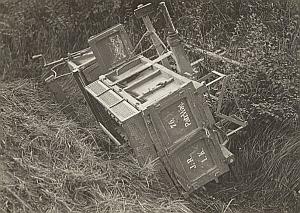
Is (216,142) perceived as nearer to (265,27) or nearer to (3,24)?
(265,27)

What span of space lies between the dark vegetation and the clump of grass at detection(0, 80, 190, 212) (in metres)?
0.01

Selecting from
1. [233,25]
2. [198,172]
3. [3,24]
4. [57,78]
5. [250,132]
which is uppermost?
[3,24]

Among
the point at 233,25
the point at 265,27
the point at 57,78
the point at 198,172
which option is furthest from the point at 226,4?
the point at 198,172

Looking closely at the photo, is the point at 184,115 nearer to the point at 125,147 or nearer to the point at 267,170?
the point at 125,147

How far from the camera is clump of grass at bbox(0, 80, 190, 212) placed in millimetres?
4703

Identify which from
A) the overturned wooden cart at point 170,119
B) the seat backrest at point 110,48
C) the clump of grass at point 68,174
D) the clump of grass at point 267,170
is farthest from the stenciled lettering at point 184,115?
the seat backrest at point 110,48

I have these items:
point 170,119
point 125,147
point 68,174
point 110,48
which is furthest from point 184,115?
point 110,48

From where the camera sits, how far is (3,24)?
8359 millimetres

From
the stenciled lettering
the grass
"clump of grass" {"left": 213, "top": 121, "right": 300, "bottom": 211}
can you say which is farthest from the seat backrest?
"clump of grass" {"left": 213, "top": 121, "right": 300, "bottom": 211}

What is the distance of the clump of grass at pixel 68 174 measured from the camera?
4.70 m

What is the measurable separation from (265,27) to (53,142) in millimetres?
3397

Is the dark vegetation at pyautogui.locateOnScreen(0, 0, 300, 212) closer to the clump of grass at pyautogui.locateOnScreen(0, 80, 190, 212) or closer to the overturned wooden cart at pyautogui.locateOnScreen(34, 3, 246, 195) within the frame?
the clump of grass at pyautogui.locateOnScreen(0, 80, 190, 212)

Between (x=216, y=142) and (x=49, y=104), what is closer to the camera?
(x=216, y=142)

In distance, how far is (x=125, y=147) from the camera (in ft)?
17.6
